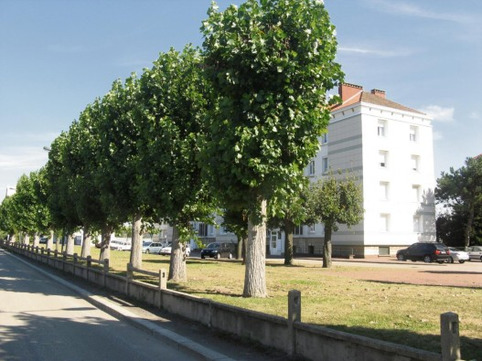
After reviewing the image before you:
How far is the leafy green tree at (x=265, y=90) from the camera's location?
32.5 feet

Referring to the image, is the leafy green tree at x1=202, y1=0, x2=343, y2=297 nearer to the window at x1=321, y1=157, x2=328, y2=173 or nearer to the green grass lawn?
the green grass lawn

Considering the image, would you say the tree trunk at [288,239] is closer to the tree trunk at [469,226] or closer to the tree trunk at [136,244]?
the tree trunk at [136,244]

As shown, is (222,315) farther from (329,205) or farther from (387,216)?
(387,216)

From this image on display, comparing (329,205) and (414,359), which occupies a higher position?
(329,205)

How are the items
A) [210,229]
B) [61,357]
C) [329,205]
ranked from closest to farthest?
1. [61,357]
2. [329,205]
3. [210,229]

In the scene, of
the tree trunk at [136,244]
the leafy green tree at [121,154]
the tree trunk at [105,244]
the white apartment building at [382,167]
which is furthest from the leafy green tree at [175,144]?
the white apartment building at [382,167]

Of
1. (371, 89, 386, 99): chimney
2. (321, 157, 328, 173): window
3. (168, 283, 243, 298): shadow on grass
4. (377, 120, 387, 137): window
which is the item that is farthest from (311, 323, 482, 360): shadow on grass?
(371, 89, 386, 99): chimney

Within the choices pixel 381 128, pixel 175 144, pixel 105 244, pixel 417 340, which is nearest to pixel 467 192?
pixel 381 128

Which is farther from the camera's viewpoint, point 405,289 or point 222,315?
point 405,289

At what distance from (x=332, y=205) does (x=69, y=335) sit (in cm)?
1888

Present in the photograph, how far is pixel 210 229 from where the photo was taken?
226 ft

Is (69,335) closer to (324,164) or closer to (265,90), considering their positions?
(265,90)

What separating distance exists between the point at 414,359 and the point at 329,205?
20.8 m

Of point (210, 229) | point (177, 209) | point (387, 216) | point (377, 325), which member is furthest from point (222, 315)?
point (210, 229)
